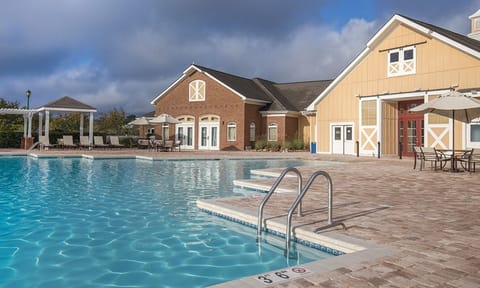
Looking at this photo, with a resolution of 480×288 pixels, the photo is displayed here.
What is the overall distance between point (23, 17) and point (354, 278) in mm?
22046

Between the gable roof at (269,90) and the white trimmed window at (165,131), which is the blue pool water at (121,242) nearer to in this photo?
the gable roof at (269,90)

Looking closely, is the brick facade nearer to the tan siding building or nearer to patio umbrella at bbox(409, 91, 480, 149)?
the tan siding building

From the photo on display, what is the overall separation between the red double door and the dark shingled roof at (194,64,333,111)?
964cm

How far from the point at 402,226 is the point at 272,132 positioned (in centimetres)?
2447

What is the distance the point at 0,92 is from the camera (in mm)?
39219

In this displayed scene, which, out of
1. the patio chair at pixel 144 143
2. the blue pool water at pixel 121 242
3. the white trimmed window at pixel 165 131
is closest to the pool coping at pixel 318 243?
the blue pool water at pixel 121 242

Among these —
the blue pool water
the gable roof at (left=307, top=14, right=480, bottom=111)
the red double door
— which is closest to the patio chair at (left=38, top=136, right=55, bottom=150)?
the blue pool water

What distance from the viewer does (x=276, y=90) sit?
3400cm

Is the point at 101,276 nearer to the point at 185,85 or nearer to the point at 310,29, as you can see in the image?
the point at 310,29

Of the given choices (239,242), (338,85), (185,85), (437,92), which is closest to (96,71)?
(185,85)

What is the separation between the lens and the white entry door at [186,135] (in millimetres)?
31744

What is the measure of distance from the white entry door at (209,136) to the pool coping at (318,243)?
78.4ft

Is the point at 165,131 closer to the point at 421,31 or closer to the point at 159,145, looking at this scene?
the point at 159,145

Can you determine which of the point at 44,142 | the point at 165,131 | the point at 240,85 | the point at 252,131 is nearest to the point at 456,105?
the point at 252,131
